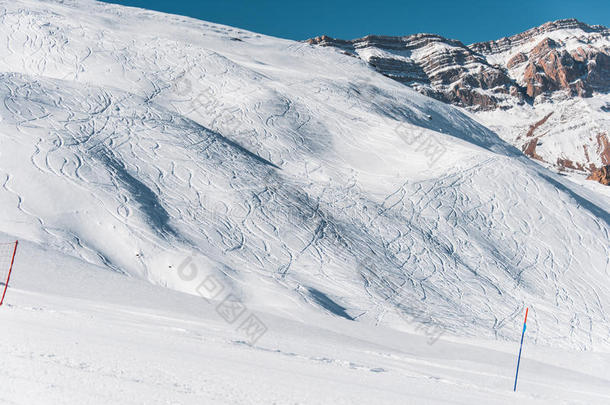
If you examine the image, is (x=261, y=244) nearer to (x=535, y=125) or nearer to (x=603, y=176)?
(x=603, y=176)

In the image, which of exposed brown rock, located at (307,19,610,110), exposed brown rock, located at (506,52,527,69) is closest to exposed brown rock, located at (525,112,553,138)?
exposed brown rock, located at (307,19,610,110)

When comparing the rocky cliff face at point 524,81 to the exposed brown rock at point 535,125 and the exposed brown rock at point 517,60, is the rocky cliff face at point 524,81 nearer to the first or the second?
the exposed brown rock at point 535,125

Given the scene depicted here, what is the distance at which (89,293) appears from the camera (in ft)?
36.0

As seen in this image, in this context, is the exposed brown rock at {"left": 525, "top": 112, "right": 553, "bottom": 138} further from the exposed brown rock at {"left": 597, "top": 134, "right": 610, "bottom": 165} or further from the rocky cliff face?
the exposed brown rock at {"left": 597, "top": 134, "right": 610, "bottom": 165}

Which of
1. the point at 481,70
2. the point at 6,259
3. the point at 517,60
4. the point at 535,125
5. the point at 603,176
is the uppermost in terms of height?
the point at 517,60

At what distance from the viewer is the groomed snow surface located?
22.4 feet

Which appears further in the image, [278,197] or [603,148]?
[603,148]

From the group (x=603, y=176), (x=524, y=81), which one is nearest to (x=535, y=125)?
(x=524, y=81)

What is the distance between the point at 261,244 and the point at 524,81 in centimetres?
17055

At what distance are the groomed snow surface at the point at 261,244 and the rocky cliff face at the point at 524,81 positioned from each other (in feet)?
341

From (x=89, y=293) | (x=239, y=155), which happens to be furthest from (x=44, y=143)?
(x=89, y=293)

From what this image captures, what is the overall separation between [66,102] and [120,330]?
17.3 metres

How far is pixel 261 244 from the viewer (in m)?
17.1

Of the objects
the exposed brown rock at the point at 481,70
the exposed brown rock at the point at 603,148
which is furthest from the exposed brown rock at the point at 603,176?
the exposed brown rock at the point at 481,70
